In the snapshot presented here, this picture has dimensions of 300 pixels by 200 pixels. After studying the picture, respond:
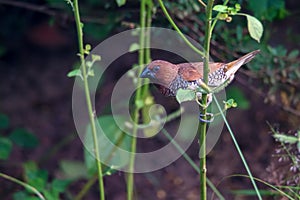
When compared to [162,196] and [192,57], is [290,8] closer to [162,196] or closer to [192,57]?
[192,57]

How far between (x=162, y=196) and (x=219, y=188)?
23 centimetres

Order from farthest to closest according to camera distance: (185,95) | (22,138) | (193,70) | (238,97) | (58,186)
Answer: (238,97) < (22,138) < (58,186) < (193,70) < (185,95)

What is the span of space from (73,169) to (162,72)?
1149 mm

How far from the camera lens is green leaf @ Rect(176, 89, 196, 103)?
1258mm

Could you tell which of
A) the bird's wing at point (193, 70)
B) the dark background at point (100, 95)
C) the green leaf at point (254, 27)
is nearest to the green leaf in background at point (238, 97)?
the dark background at point (100, 95)

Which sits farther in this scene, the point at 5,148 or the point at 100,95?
the point at 100,95

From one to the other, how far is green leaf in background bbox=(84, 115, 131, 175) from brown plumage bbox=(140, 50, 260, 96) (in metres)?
0.58

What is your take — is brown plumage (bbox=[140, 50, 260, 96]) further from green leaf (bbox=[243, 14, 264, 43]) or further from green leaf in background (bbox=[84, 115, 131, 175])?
green leaf in background (bbox=[84, 115, 131, 175])

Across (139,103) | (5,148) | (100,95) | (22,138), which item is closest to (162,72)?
(139,103)

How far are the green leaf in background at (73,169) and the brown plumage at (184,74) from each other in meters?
1.09

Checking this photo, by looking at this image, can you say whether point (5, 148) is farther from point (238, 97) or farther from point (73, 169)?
point (238, 97)

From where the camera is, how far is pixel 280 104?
7.24ft

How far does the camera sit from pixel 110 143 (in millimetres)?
2100

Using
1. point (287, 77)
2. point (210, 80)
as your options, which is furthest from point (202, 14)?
point (210, 80)
